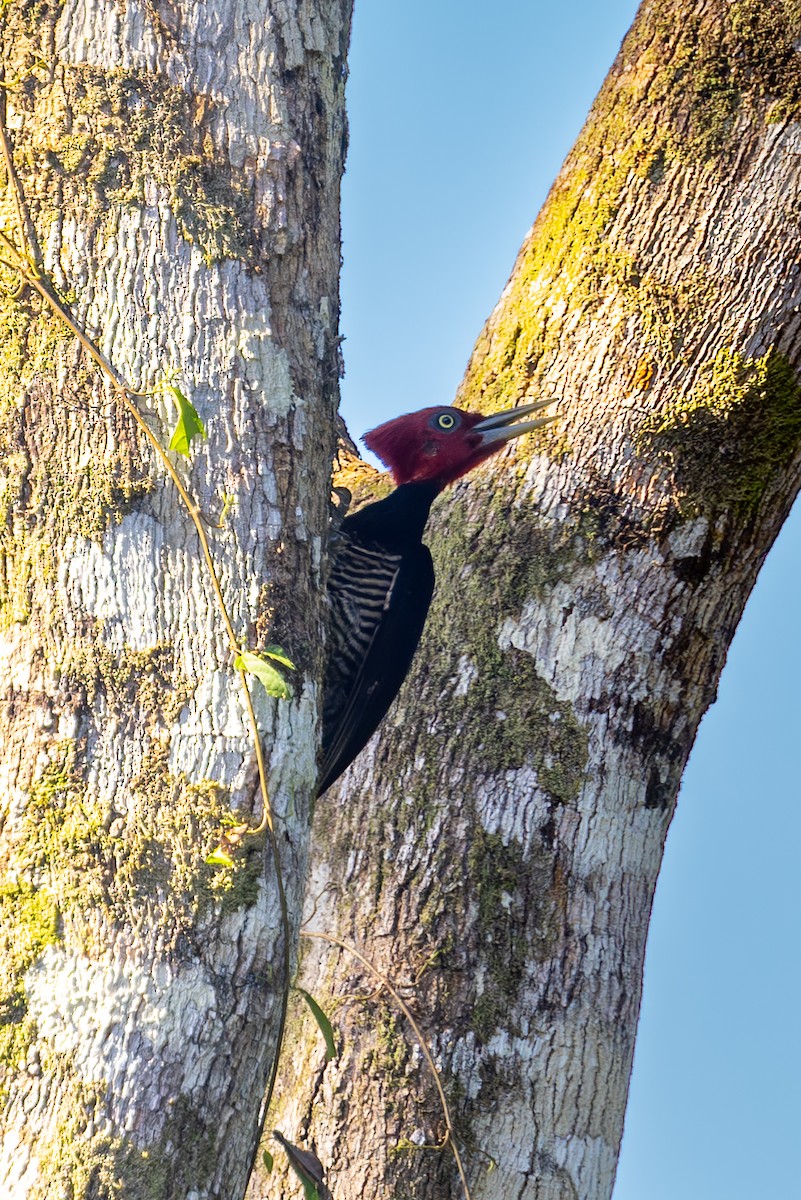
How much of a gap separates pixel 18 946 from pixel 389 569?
2.49 m

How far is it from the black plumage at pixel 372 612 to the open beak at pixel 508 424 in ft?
1.26

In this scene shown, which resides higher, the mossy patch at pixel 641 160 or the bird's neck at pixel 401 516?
the mossy patch at pixel 641 160

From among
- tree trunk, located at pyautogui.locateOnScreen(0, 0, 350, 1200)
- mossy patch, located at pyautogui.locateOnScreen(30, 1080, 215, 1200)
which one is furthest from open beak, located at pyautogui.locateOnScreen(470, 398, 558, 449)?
mossy patch, located at pyautogui.locateOnScreen(30, 1080, 215, 1200)

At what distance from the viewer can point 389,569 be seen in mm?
3865

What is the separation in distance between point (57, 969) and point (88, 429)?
0.72 m

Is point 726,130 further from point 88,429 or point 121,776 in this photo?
point 121,776

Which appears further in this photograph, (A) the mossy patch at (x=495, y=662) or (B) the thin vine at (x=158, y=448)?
(A) the mossy patch at (x=495, y=662)

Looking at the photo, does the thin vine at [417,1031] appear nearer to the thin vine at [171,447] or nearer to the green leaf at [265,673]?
the thin vine at [171,447]

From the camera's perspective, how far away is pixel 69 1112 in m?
1.39

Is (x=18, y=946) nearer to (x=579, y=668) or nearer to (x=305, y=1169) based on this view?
(x=305, y=1169)

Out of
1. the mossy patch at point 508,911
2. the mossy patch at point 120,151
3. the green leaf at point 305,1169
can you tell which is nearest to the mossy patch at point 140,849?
the green leaf at point 305,1169

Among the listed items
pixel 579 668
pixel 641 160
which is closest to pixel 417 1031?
pixel 579 668

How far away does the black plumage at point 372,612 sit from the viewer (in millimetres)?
3370

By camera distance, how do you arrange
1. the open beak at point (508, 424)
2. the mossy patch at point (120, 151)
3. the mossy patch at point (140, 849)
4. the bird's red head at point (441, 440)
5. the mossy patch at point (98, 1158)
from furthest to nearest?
1. the bird's red head at point (441, 440)
2. the open beak at point (508, 424)
3. the mossy patch at point (120, 151)
4. the mossy patch at point (140, 849)
5. the mossy patch at point (98, 1158)
